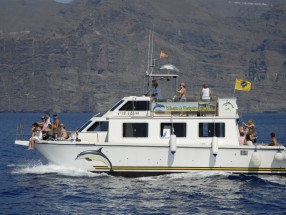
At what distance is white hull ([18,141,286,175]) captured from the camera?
94.0 ft

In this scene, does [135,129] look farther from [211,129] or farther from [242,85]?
[242,85]

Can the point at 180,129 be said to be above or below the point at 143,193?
above

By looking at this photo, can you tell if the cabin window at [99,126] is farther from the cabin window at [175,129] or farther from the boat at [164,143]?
the cabin window at [175,129]

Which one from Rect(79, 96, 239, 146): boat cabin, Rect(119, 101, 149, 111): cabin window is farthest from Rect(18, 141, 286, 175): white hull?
Rect(119, 101, 149, 111): cabin window

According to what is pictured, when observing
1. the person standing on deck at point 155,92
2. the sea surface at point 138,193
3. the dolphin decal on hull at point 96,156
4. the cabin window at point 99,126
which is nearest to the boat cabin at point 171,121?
the cabin window at point 99,126

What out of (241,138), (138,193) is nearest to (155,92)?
(241,138)

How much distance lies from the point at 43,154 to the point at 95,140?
2.35m

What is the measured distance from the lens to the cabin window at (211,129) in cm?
2917

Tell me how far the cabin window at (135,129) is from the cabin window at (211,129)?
2.38 m

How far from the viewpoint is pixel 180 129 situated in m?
29.2

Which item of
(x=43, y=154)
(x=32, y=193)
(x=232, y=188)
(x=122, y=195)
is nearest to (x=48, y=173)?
(x=43, y=154)

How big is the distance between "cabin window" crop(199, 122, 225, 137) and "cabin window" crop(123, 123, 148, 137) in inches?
93.5

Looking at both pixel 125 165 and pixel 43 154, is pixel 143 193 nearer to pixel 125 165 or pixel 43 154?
pixel 125 165

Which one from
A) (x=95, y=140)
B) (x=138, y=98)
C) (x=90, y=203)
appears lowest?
(x=90, y=203)
